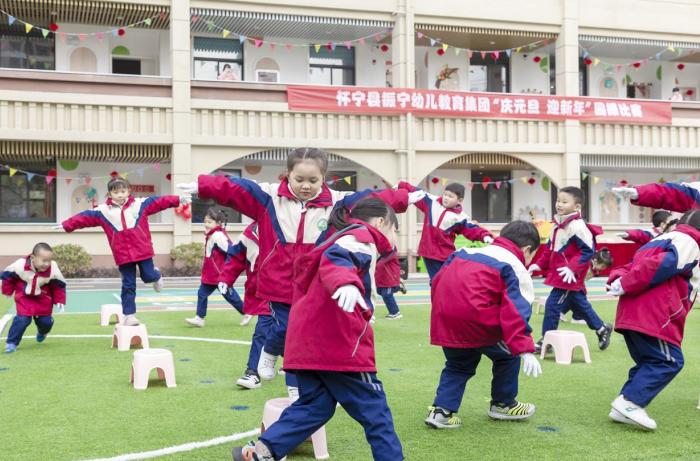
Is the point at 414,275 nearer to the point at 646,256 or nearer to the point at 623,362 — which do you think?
the point at 623,362

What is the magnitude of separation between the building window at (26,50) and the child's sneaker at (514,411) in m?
21.0

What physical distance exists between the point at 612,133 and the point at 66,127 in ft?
55.1

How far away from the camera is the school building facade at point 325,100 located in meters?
20.8

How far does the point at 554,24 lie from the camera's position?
24.3 meters

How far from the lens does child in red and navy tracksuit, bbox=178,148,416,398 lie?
197 inches

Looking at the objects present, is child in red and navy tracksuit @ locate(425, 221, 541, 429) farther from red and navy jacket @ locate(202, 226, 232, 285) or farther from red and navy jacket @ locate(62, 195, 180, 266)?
red and navy jacket @ locate(202, 226, 232, 285)

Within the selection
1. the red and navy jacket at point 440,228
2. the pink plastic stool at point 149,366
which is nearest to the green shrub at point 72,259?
the red and navy jacket at point 440,228

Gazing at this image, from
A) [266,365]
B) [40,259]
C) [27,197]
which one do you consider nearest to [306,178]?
[266,365]

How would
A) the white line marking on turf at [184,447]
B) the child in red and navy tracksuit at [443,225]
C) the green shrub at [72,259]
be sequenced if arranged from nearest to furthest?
the white line marking on turf at [184,447] → the child in red and navy tracksuit at [443,225] → the green shrub at [72,259]

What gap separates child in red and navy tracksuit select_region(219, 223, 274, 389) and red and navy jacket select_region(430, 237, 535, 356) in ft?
5.82

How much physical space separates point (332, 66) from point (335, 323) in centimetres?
2202

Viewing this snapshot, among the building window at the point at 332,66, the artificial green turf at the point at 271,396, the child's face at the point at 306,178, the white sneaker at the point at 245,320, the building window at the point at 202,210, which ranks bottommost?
the artificial green turf at the point at 271,396

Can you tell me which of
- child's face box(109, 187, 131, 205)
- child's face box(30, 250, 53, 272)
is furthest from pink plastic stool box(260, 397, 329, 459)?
child's face box(109, 187, 131, 205)

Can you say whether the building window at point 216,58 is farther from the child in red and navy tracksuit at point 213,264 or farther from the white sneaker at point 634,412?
the white sneaker at point 634,412
